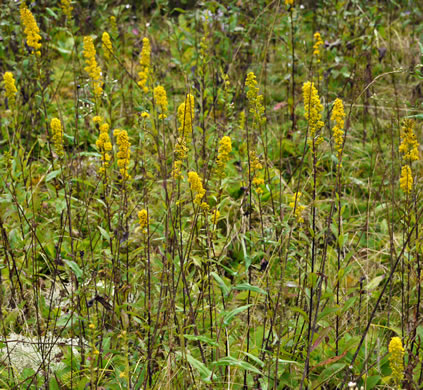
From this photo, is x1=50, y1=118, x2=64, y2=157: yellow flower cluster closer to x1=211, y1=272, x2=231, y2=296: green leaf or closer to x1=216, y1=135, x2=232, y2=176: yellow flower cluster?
x1=216, y1=135, x2=232, y2=176: yellow flower cluster

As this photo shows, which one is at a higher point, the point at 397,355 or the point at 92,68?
the point at 92,68

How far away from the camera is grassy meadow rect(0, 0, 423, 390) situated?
192 cm

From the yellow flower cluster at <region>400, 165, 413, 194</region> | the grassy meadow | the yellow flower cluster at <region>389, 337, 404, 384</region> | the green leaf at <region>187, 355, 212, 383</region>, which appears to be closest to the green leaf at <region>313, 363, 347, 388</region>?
the grassy meadow

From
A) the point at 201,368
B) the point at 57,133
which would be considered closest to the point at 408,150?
the point at 201,368

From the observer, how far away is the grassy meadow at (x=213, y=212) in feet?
6.30

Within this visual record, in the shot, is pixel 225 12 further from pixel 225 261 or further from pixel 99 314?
pixel 99 314

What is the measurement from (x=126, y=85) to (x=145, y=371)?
3.14 metres

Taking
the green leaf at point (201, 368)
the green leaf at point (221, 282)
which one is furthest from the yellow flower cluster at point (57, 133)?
the green leaf at point (201, 368)

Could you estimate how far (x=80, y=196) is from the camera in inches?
124

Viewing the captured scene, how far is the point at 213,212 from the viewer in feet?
7.00

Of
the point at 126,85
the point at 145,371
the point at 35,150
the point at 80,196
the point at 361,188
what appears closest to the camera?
the point at 145,371

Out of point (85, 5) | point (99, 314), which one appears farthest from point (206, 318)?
point (85, 5)

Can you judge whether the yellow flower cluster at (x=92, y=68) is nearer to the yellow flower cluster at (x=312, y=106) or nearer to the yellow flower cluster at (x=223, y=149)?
the yellow flower cluster at (x=223, y=149)

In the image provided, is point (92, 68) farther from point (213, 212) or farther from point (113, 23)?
point (213, 212)
